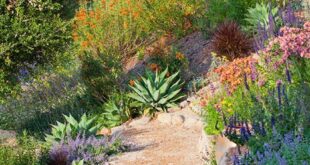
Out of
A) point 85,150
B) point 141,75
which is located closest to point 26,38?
point 141,75

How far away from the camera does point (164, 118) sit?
10.5m

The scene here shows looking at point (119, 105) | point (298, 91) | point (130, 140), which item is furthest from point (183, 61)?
point (298, 91)

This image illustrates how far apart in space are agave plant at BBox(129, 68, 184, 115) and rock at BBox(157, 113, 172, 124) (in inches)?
13.3

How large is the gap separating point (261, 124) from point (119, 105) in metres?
5.69

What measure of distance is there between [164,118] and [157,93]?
67 centimetres

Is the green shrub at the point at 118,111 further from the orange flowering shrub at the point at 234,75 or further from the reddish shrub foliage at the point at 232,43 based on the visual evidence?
the orange flowering shrub at the point at 234,75

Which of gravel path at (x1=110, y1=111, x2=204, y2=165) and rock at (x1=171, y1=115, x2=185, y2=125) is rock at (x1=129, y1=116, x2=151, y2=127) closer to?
gravel path at (x1=110, y1=111, x2=204, y2=165)

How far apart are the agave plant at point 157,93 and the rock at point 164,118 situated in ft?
1.11

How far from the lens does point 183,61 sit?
12453 mm

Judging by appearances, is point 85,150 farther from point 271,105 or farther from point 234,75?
point 271,105

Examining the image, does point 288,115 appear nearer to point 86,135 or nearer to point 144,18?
point 86,135

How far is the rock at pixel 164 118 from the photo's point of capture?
10.3m

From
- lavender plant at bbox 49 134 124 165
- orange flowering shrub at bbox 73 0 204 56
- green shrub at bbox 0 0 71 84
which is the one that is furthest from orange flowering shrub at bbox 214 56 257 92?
orange flowering shrub at bbox 73 0 204 56

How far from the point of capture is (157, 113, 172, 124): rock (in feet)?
33.8
